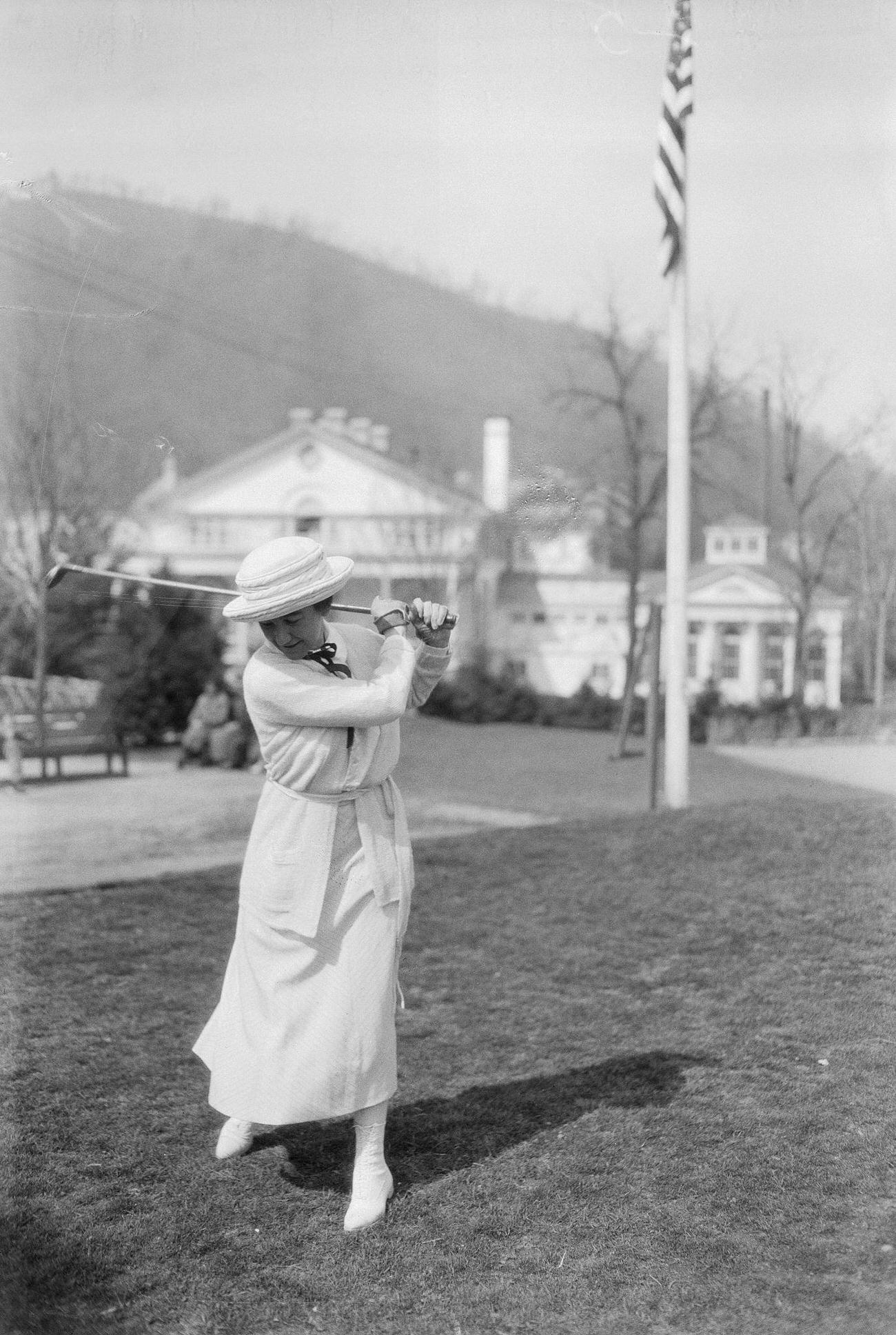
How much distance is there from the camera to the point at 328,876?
3133mm

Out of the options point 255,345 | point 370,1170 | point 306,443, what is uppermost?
Answer: point 255,345

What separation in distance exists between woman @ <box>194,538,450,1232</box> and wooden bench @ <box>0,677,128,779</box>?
8.83m

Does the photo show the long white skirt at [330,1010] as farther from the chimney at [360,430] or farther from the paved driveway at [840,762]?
the paved driveway at [840,762]

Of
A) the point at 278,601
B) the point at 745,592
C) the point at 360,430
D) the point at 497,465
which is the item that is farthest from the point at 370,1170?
the point at 745,592

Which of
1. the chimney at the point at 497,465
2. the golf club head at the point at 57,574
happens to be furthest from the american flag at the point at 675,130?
the golf club head at the point at 57,574

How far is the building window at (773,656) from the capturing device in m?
17.0

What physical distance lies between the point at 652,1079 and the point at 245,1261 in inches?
69.1

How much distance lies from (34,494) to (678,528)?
5210mm

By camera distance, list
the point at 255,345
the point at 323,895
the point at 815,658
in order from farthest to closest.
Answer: the point at 815,658 → the point at 255,345 → the point at 323,895

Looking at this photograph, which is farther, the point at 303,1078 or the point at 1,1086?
the point at 1,1086

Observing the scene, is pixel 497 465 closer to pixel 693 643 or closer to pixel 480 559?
pixel 480 559

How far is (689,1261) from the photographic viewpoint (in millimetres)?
2965

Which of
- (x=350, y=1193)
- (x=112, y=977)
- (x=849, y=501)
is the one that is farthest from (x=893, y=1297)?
(x=849, y=501)

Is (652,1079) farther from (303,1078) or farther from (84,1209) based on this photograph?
(84,1209)
